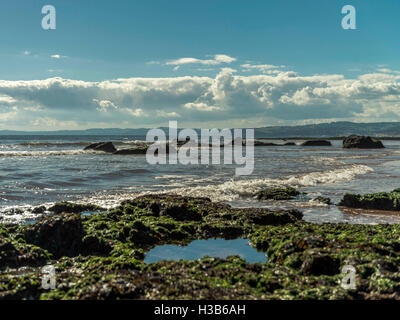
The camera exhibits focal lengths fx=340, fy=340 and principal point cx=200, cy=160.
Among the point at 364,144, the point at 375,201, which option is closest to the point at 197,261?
the point at 375,201

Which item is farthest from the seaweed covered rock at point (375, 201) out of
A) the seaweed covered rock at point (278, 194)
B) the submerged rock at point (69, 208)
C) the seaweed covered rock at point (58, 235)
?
the seaweed covered rock at point (58, 235)

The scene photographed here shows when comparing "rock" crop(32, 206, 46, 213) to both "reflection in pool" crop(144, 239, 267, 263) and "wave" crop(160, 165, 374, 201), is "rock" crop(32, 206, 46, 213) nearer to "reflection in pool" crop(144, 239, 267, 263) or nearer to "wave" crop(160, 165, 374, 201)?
"reflection in pool" crop(144, 239, 267, 263)

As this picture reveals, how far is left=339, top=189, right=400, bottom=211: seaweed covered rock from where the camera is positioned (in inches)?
567

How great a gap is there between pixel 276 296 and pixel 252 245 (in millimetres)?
3663

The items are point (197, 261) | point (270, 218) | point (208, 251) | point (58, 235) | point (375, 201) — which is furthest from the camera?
point (375, 201)

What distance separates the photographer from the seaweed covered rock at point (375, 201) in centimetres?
1441

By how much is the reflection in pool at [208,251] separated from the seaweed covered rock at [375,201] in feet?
23.1

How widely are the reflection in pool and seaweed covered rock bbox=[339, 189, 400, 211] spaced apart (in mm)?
7055

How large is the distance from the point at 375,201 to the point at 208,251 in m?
9.16

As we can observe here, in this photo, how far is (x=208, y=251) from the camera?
9.23 meters

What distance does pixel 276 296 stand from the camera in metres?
6.00

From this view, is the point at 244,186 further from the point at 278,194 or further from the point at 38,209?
the point at 38,209
